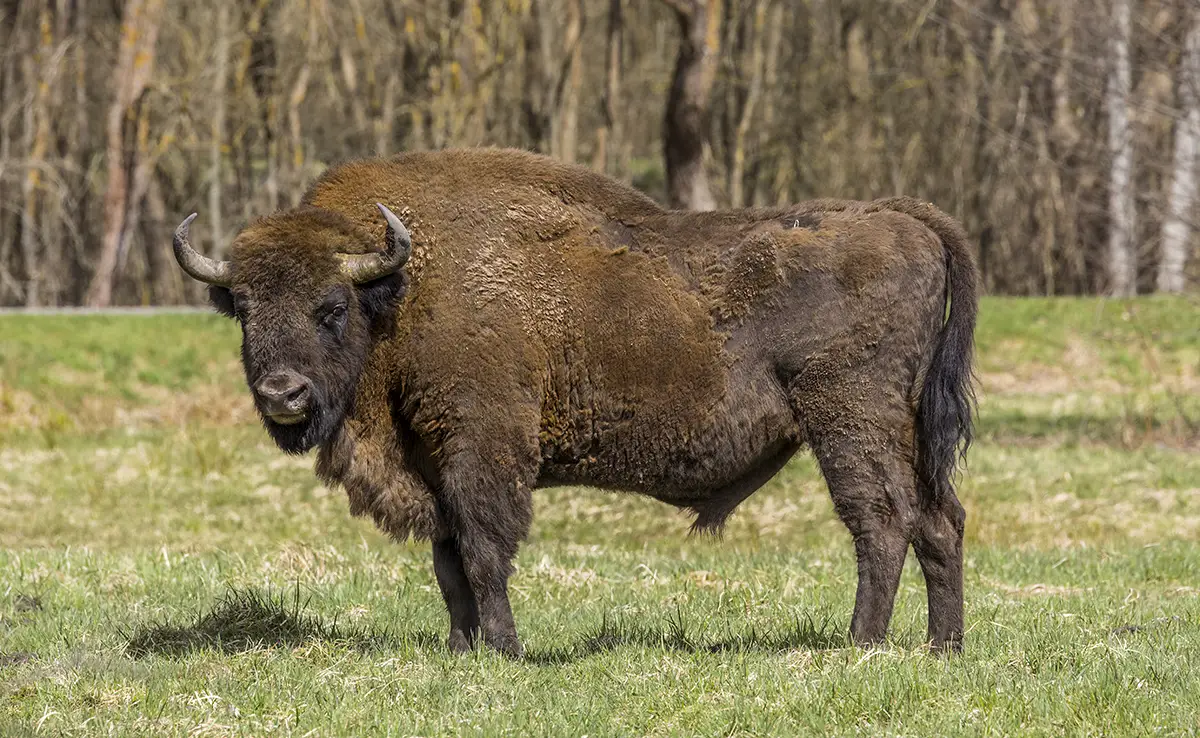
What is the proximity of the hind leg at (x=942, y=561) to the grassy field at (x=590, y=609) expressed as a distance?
20cm

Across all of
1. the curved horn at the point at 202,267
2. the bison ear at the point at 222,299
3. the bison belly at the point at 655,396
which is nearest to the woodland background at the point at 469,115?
the bison belly at the point at 655,396

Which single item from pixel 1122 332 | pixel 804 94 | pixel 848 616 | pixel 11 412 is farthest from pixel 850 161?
pixel 848 616

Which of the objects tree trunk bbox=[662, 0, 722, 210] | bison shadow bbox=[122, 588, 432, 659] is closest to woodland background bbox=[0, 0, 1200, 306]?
tree trunk bbox=[662, 0, 722, 210]

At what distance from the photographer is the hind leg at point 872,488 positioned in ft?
24.9

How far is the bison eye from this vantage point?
7.62m

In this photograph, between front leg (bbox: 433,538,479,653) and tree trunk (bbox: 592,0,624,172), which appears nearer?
front leg (bbox: 433,538,479,653)

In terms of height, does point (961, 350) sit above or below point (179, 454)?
above

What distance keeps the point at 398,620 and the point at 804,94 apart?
32021 millimetres

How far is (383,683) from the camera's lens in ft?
21.9

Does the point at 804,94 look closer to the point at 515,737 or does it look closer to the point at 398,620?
the point at 398,620

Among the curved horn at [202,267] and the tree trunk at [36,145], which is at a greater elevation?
the curved horn at [202,267]

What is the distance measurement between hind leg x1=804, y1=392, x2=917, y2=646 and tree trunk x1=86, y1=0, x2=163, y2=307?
23.5m

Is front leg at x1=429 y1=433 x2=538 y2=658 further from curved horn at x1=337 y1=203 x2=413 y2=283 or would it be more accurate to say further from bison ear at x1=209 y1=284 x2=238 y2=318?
bison ear at x1=209 y1=284 x2=238 y2=318

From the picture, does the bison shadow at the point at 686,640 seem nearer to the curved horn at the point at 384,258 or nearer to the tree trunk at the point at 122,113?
the curved horn at the point at 384,258
